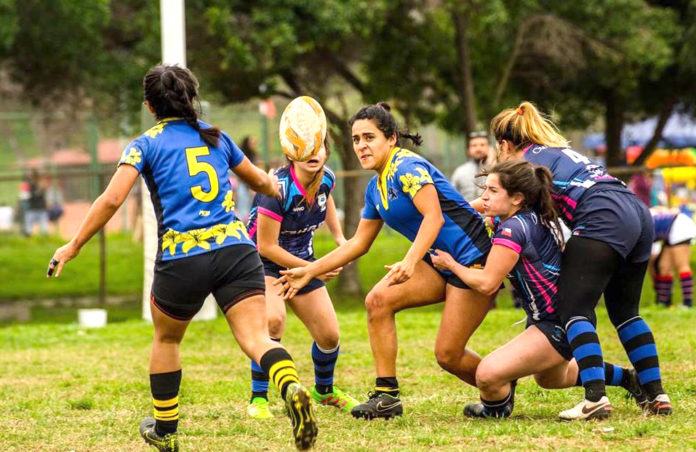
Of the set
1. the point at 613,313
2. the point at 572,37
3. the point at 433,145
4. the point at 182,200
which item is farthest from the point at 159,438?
the point at 433,145

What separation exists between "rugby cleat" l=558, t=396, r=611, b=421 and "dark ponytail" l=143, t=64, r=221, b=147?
2436 millimetres

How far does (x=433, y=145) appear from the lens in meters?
29.5

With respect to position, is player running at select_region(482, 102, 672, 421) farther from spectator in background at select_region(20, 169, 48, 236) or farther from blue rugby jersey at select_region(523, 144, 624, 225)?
spectator in background at select_region(20, 169, 48, 236)

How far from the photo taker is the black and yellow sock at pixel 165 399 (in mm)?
5531

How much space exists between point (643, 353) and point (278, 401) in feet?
8.42

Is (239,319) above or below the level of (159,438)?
above

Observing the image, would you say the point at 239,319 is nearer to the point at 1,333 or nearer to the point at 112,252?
the point at 1,333

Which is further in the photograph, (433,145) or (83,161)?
(433,145)

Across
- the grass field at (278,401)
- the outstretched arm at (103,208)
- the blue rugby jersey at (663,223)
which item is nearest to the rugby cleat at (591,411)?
the grass field at (278,401)

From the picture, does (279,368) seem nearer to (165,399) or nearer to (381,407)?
(165,399)

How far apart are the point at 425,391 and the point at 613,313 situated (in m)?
1.86

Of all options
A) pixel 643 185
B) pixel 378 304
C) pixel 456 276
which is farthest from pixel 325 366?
pixel 643 185

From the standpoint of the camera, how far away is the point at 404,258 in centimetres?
632

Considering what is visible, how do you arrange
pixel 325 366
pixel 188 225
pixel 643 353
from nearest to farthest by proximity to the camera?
pixel 188 225 → pixel 643 353 → pixel 325 366
